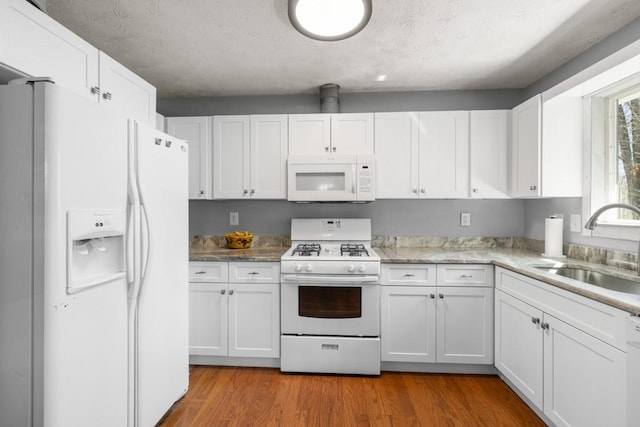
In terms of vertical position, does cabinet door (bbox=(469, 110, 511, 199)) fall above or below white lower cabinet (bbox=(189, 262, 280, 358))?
above

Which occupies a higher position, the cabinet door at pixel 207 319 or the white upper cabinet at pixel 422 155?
the white upper cabinet at pixel 422 155

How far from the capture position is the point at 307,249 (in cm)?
265

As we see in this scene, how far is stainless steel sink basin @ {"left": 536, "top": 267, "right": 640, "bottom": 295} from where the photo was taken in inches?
68.1

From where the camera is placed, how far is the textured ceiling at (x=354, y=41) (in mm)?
1739

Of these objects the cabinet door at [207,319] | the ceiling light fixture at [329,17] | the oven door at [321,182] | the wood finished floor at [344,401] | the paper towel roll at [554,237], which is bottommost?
the wood finished floor at [344,401]

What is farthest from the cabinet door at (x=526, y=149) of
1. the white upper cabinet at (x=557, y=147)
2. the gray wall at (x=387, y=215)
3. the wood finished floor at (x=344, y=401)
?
the wood finished floor at (x=344, y=401)

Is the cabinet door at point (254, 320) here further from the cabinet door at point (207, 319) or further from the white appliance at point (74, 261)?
the white appliance at point (74, 261)

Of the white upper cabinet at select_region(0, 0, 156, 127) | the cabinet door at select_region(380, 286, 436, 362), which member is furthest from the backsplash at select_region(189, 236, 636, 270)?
the white upper cabinet at select_region(0, 0, 156, 127)

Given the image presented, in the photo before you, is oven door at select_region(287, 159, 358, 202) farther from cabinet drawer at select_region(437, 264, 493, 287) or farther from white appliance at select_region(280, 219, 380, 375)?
cabinet drawer at select_region(437, 264, 493, 287)

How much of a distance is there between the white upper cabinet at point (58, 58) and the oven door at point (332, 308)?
5.13ft

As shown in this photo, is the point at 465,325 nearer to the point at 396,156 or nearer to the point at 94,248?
the point at 396,156

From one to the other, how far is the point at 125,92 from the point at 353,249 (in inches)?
74.7

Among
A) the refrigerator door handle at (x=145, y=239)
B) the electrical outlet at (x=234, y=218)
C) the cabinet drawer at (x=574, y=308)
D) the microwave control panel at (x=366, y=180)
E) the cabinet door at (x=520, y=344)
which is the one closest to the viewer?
the cabinet drawer at (x=574, y=308)

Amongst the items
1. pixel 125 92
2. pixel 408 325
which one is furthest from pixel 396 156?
pixel 125 92
